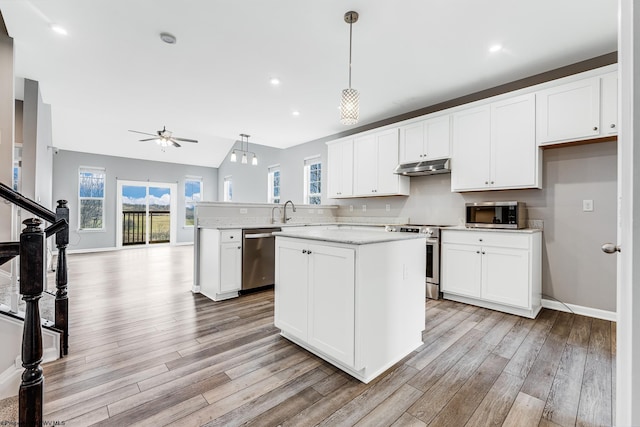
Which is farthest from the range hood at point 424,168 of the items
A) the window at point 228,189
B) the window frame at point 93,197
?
the window frame at point 93,197

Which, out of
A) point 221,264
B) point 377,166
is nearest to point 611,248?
point 221,264

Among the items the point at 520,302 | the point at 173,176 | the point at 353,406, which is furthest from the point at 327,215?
the point at 173,176

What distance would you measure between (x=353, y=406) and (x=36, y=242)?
5.84ft

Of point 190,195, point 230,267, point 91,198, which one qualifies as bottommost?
point 230,267

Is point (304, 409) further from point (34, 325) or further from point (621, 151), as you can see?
point (621, 151)

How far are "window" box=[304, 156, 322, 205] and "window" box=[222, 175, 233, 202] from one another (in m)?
3.81

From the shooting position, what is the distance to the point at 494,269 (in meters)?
3.19

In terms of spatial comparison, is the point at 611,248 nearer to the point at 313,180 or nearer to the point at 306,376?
the point at 306,376

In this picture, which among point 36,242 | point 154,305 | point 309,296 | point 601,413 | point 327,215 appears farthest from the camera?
point 327,215

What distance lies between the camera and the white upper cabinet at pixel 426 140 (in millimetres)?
3891

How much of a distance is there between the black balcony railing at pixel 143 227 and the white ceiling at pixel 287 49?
4.57m

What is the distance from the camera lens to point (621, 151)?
86 cm

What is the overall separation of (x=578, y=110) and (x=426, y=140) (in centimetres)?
163

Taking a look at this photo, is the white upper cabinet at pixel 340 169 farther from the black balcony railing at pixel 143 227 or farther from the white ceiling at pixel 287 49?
the black balcony railing at pixel 143 227
